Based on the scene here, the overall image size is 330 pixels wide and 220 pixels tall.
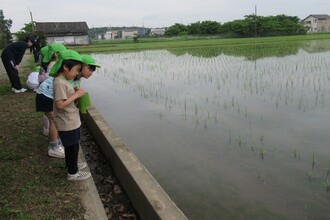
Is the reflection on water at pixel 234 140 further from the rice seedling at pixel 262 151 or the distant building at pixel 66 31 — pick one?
the distant building at pixel 66 31

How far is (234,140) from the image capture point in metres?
4.94

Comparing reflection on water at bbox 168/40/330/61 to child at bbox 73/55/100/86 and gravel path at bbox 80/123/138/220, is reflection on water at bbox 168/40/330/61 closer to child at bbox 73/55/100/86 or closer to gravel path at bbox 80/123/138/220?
gravel path at bbox 80/123/138/220

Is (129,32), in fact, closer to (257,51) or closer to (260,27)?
(260,27)

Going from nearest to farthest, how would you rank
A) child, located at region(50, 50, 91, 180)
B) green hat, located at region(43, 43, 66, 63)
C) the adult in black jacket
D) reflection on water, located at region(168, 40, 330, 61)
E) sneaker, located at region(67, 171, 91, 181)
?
child, located at region(50, 50, 91, 180), sneaker, located at region(67, 171, 91, 181), green hat, located at region(43, 43, 66, 63), the adult in black jacket, reflection on water, located at region(168, 40, 330, 61)

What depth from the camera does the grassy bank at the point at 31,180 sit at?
112 inches

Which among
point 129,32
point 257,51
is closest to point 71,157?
point 257,51

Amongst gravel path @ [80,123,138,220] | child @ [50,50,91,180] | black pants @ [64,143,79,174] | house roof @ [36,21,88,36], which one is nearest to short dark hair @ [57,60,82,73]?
child @ [50,50,91,180]

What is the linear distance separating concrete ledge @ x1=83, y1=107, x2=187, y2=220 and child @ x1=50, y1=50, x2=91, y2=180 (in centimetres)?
59

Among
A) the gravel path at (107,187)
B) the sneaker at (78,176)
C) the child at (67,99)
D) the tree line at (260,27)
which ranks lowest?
the gravel path at (107,187)

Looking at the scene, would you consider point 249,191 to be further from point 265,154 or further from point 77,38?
point 77,38

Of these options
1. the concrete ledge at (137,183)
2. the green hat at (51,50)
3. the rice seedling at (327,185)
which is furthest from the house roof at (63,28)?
the rice seedling at (327,185)

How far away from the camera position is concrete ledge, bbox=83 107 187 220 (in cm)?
265

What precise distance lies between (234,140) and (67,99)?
278 centimetres

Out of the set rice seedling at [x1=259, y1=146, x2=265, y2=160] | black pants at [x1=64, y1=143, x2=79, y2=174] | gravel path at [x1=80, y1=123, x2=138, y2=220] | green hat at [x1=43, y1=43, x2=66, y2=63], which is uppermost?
green hat at [x1=43, y1=43, x2=66, y2=63]
